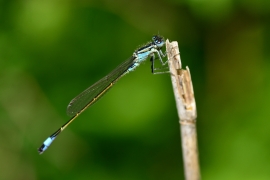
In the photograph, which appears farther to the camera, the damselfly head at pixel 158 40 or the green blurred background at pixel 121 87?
the damselfly head at pixel 158 40

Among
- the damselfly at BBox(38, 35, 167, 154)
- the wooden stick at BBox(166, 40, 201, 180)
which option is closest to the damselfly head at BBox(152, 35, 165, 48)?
the damselfly at BBox(38, 35, 167, 154)

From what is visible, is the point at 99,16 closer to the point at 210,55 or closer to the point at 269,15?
the point at 210,55

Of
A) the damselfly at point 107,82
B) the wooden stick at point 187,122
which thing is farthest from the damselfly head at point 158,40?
the wooden stick at point 187,122

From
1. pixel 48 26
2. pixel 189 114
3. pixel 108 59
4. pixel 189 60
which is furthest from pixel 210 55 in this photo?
pixel 189 114

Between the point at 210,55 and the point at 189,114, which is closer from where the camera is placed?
the point at 189,114

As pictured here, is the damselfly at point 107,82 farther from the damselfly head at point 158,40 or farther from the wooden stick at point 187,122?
the wooden stick at point 187,122

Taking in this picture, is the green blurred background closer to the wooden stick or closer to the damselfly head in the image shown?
the damselfly head

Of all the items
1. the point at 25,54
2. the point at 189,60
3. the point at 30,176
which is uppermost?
the point at 25,54
